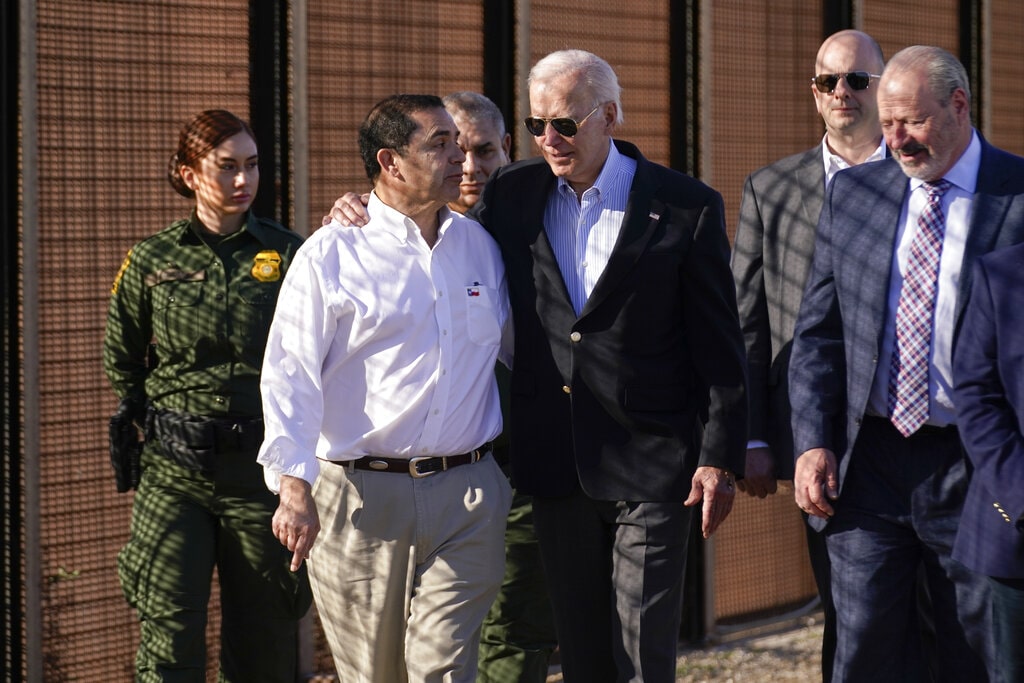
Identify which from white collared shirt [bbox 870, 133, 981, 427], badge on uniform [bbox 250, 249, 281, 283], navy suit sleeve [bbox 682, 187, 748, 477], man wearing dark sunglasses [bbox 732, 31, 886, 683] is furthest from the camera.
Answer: badge on uniform [bbox 250, 249, 281, 283]

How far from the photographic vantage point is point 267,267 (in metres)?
4.66

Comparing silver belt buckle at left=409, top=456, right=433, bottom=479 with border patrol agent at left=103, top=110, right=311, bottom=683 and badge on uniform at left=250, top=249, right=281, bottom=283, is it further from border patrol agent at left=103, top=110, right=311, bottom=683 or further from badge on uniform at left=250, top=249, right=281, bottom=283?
badge on uniform at left=250, top=249, right=281, bottom=283

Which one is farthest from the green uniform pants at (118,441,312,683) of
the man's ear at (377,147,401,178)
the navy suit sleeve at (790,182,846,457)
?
the navy suit sleeve at (790,182,846,457)

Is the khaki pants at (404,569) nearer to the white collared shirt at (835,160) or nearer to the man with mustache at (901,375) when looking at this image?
the man with mustache at (901,375)

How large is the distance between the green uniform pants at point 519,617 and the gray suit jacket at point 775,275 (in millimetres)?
775

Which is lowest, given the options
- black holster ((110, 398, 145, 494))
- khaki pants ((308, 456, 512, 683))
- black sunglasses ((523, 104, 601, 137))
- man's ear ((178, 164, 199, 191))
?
khaki pants ((308, 456, 512, 683))

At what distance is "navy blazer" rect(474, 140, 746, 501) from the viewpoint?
3.85 m

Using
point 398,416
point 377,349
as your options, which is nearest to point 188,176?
point 377,349

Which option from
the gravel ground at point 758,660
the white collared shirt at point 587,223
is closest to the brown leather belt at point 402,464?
the white collared shirt at point 587,223

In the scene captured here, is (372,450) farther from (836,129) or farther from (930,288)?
(836,129)

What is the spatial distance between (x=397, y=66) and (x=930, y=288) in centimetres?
242

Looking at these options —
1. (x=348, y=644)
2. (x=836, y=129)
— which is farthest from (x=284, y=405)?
(x=836, y=129)

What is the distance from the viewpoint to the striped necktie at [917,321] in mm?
3729

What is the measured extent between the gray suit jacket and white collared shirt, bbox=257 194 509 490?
1.08 m
